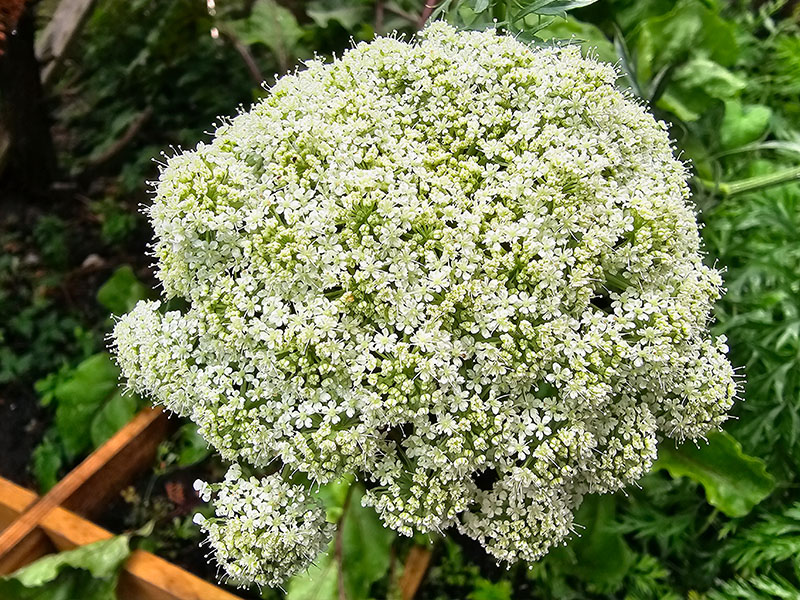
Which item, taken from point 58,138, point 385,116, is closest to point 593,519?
point 385,116

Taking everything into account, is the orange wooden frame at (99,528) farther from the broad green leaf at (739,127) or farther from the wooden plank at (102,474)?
→ the broad green leaf at (739,127)

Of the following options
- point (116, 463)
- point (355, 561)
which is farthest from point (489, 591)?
point (116, 463)

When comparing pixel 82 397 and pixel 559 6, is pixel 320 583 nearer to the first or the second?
pixel 82 397

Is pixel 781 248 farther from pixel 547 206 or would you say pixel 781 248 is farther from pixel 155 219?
pixel 155 219

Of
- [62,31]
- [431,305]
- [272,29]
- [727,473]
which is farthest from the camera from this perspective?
[272,29]

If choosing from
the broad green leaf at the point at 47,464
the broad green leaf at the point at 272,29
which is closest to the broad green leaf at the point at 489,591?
the broad green leaf at the point at 47,464

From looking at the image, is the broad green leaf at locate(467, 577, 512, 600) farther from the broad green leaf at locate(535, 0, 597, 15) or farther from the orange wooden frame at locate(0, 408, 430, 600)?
the broad green leaf at locate(535, 0, 597, 15)
